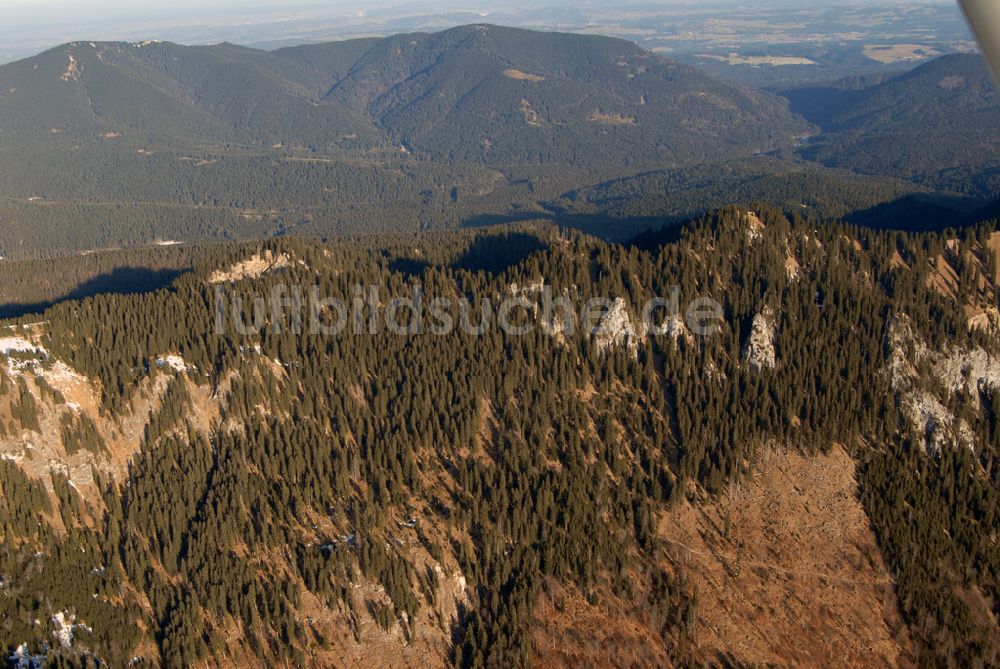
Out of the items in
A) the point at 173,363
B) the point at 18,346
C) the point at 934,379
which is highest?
the point at 18,346

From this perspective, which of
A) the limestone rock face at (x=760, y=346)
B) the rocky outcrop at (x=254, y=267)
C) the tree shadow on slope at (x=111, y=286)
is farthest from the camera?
the tree shadow on slope at (x=111, y=286)

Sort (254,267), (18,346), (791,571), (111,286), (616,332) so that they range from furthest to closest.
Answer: (111,286) < (254,267) < (616,332) < (18,346) < (791,571)

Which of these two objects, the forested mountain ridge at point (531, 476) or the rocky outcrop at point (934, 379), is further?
the rocky outcrop at point (934, 379)

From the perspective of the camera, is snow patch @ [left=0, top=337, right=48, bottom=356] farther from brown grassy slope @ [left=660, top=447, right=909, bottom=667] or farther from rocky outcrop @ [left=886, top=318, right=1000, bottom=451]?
rocky outcrop @ [left=886, top=318, right=1000, bottom=451]

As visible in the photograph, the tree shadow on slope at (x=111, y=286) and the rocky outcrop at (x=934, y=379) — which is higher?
the rocky outcrop at (x=934, y=379)

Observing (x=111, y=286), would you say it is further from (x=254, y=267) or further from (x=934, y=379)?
(x=934, y=379)

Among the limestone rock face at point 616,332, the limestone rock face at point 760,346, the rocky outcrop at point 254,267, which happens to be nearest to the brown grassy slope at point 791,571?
the limestone rock face at point 760,346

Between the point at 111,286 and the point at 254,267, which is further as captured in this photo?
the point at 111,286

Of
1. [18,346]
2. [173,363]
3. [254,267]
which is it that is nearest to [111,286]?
[254,267]

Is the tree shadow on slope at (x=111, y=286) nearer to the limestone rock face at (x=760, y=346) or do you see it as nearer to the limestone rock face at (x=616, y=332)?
the limestone rock face at (x=616, y=332)
